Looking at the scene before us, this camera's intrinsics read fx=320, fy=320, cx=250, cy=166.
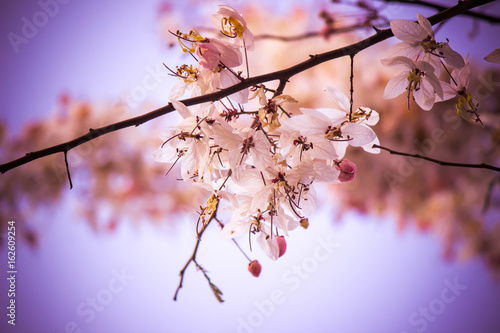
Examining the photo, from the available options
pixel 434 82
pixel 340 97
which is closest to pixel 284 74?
pixel 340 97

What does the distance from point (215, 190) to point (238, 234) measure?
0.22 ft

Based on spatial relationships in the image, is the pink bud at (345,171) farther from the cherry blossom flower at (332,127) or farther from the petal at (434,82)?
the petal at (434,82)

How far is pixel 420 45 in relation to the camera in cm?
37

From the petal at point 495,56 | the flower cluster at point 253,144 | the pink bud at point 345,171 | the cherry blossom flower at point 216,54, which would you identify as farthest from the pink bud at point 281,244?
the petal at point 495,56

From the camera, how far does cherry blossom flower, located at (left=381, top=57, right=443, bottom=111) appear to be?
35cm

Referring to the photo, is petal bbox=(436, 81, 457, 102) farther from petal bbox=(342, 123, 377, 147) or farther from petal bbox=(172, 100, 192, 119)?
petal bbox=(172, 100, 192, 119)

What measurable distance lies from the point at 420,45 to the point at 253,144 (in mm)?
226

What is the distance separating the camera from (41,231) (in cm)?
151

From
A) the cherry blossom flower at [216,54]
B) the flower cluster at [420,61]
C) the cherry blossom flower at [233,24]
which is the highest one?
the cherry blossom flower at [233,24]

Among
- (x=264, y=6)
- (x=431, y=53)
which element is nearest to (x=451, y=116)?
(x=264, y=6)

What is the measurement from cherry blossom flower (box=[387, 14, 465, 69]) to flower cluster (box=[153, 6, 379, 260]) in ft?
0.27

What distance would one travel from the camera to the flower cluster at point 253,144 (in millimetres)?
335

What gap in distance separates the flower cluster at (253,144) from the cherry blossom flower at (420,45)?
8cm

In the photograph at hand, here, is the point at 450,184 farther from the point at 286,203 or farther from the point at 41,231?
the point at 41,231
